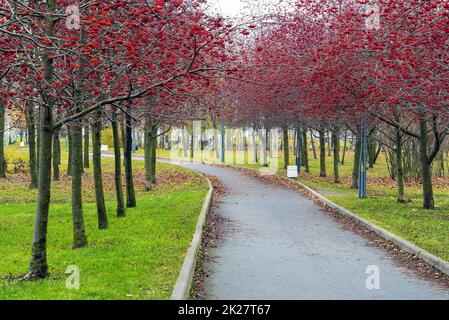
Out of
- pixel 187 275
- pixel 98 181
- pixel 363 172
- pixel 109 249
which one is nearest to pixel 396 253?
pixel 187 275

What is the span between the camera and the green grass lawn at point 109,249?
7.50m

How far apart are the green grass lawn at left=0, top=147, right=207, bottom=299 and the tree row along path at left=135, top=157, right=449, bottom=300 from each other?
2.88ft

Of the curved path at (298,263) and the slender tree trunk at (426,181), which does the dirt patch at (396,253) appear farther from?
the slender tree trunk at (426,181)

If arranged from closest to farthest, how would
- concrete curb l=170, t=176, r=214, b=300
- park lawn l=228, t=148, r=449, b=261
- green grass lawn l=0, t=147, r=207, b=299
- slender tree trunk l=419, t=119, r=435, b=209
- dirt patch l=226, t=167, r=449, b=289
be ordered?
1. concrete curb l=170, t=176, r=214, b=300
2. green grass lawn l=0, t=147, r=207, b=299
3. dirt patch l=226, t=167, r=449, b=289
4. park lawn l=228, t=148, r=449, b=261
5. slender tree trunk l=419, t=119, r=435, b=209

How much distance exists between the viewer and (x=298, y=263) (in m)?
9.82

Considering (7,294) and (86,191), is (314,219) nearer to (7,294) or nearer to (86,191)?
(7,294)

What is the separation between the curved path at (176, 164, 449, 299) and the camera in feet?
25.5

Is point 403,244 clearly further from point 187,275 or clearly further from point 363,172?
point 363,172

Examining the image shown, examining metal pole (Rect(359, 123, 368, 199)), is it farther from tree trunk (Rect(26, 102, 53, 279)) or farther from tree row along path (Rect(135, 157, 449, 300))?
tree trunk (Rect(26, 102, 53, 279))

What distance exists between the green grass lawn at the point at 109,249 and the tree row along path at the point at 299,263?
34.6 inches

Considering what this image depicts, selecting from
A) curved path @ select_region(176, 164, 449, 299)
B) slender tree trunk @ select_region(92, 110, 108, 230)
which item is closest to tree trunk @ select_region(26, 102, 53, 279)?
curved path @ select_region(176, 164, 449, 299)

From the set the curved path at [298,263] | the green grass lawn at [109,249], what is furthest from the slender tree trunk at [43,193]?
the curved path at [298,263]

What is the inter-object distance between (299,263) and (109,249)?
3.63 metres

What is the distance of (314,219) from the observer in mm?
→ 15875
